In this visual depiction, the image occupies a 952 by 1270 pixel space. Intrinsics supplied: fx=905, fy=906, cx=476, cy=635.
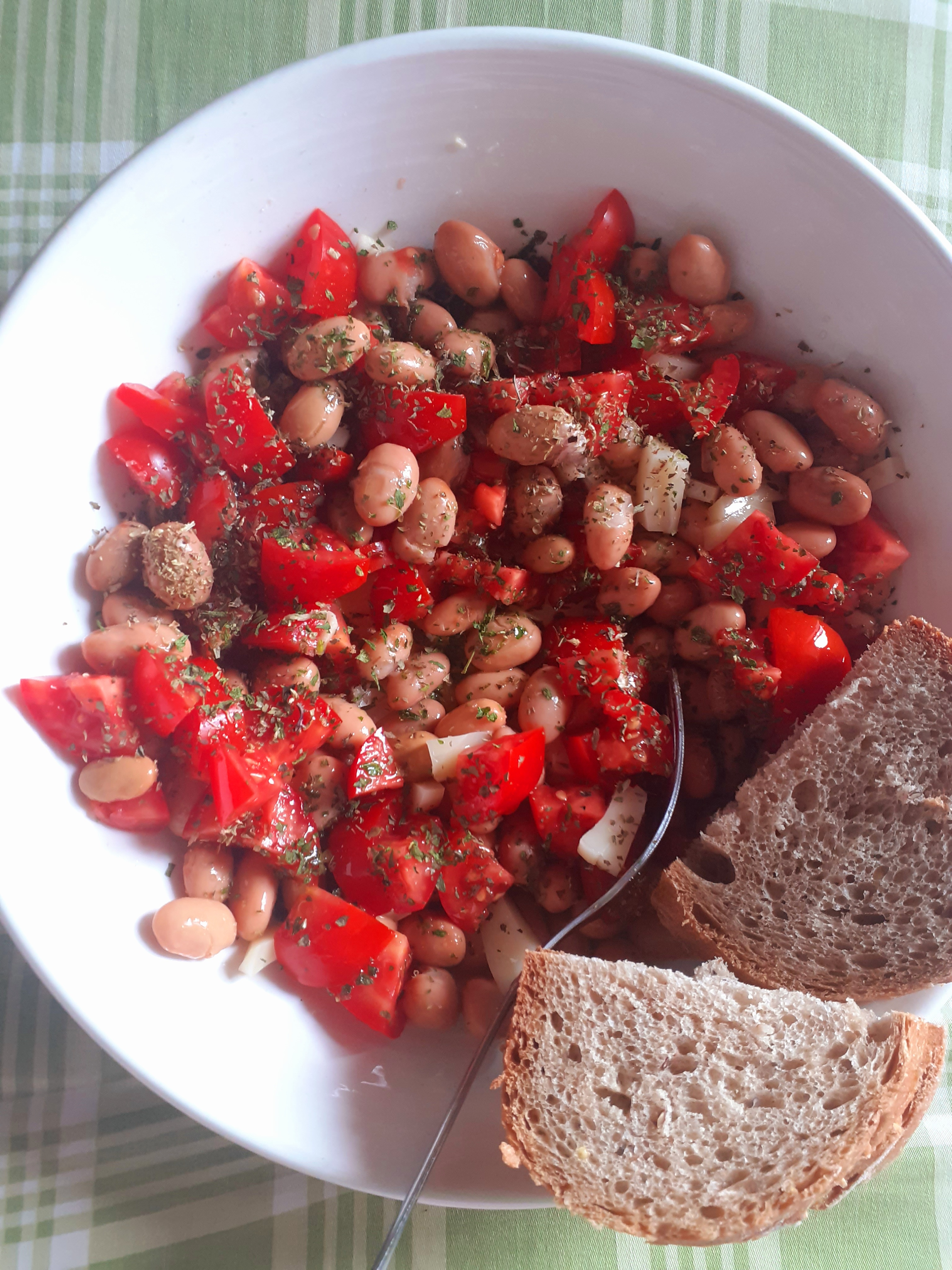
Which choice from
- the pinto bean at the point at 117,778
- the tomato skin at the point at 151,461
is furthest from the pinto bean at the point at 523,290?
the pinto bean at the point at 117,778

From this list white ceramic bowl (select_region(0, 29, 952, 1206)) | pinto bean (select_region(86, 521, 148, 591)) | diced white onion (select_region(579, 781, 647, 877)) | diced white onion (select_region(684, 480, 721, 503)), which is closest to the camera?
white ceramic bowl (select_region(0, 29, 952, 1206))

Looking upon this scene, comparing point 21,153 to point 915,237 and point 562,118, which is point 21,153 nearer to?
point 562,118

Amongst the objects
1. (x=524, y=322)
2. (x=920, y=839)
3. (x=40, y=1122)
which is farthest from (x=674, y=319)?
A: (x=40, y=1122)

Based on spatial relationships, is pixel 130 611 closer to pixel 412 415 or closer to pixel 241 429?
pixel 241 429

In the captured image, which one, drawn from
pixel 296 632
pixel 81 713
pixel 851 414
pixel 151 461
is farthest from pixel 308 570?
pixel 851 414

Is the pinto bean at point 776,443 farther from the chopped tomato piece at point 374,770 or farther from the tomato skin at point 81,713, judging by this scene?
the tomato skin at point 81,713

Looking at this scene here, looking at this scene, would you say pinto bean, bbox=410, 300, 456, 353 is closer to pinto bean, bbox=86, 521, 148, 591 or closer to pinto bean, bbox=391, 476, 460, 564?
pinto bean, bbox=391, 476, 460, 564

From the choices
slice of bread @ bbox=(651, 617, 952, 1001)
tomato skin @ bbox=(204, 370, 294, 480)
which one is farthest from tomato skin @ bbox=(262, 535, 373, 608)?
slice of bread @ bbox=(651, 617, 952, 1001)
